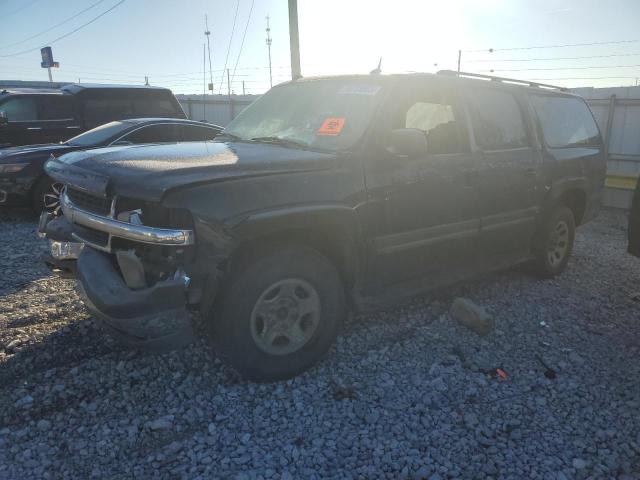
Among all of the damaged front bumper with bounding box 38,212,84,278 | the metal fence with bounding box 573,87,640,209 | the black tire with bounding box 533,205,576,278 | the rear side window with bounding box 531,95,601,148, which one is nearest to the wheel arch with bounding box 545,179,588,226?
the black tire with bounding box 533,205,576,278

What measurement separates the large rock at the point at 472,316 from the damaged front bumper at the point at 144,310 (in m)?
2.23

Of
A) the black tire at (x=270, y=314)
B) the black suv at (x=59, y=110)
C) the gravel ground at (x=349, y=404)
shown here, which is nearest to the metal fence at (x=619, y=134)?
the gravel ground at (x=349, y=404)

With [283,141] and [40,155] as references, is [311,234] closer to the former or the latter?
[283,141]

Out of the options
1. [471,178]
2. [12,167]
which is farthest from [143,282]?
[12,167]

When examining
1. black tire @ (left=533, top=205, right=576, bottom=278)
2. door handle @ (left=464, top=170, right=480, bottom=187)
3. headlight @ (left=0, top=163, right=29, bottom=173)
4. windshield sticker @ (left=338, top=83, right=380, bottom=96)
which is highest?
windshield sticker @ (left=338, top=83, right=380, bottom=96)

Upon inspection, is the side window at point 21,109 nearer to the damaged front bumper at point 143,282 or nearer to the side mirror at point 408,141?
the damaged front bumper at point 143,282

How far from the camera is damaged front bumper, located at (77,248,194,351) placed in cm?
251

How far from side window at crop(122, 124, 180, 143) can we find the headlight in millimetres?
1470

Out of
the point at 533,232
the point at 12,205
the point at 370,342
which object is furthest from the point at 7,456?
the point at 12,205

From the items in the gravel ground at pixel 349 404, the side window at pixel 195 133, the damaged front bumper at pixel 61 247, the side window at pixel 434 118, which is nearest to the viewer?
the gravel ground at pixel 349 404

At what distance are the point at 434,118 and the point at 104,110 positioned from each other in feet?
22.4

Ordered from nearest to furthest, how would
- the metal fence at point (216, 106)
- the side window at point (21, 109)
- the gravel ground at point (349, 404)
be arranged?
the gravel ground at point (349, 404) → the side window at point (21, 109) → the metal fence at point (216, 106)

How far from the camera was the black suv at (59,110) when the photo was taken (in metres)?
8.62

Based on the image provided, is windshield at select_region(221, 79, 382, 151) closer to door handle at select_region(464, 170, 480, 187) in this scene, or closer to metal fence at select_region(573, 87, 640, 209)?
door handle at select_region(464, 170, 480, 187)
